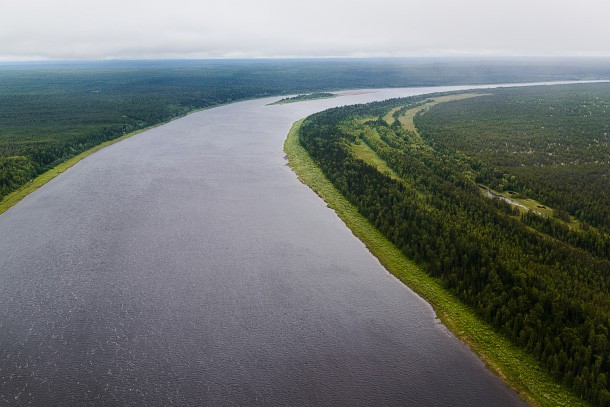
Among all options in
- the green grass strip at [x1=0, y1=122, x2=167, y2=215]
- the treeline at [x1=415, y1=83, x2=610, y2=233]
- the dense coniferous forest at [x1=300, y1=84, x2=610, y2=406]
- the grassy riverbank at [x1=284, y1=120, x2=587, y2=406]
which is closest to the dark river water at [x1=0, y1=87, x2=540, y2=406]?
the grassy riverbank at [x1=284, y1=120, x2=587, y2=406]

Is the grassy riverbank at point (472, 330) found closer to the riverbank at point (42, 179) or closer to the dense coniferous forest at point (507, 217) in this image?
the dense coniferous forest at point (507, 217)

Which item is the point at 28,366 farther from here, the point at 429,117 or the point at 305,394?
the point at 429,117

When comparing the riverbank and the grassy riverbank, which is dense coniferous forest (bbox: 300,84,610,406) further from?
the riverbank

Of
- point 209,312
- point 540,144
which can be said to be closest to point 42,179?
point 209,312

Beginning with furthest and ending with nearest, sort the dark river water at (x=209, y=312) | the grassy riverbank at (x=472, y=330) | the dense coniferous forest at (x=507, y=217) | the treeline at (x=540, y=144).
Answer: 1. the treeline at (x=540, y=144)
2. the dense coniferous forest at (x=507, y=217)
3. the dark river water at (x=209, y=312)
4. the grassy riverbank at (x=472, y=330)

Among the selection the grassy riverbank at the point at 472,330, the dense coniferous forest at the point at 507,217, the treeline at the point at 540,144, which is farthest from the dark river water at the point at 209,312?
the treeline at the point at 540,144

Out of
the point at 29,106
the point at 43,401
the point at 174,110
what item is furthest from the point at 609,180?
the point at 29,106

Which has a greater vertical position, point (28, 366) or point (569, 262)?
point (569, 262)
